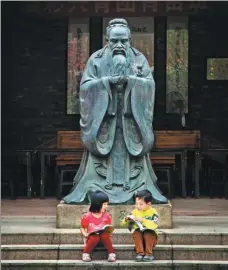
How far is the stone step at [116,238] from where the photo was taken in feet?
33.1

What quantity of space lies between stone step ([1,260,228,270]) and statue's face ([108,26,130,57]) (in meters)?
2.49

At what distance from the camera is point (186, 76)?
49.5 feet

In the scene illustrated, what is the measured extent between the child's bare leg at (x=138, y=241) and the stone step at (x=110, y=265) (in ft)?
0.41

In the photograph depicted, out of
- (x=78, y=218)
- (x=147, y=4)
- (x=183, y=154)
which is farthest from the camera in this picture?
(x=147, y=4)

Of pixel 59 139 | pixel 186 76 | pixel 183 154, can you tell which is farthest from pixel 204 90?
pixel 59 139

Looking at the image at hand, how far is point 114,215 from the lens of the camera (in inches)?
412

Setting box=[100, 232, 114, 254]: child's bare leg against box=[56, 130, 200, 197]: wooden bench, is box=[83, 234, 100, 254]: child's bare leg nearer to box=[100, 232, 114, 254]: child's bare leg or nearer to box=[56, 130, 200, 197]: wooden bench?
box=[100, 232, 114, 254]: child's bare leg

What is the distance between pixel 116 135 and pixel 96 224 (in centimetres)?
148

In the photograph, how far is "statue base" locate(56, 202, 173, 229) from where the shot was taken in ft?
34.3

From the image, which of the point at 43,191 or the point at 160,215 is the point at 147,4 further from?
the point at 160,215

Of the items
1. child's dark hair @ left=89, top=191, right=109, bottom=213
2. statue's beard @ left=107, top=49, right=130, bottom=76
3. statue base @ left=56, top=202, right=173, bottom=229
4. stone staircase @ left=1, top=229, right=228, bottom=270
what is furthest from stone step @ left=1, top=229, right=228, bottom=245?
statue's beard @ left=107, top=49, right=130, bottom=76

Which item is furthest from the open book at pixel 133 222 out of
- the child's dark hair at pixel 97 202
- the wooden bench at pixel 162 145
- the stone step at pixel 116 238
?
the wooden bench at pixel 162 145

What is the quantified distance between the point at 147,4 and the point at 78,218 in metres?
5.57

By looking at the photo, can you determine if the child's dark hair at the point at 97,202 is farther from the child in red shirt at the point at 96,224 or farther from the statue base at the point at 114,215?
the statue base at the point at 114,215
